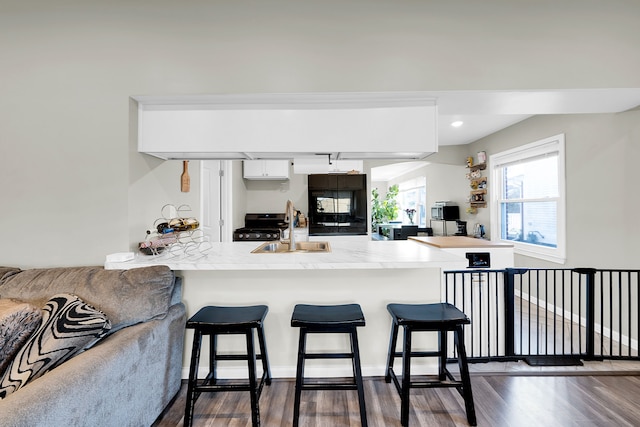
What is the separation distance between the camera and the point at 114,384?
131 centimetres

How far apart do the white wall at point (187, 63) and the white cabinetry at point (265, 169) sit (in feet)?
9.23

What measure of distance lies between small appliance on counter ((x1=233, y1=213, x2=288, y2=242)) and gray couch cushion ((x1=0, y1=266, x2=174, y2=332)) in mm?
2524

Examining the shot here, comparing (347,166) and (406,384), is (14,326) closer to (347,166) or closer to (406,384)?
(406,384)

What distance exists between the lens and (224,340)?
7.05 ft

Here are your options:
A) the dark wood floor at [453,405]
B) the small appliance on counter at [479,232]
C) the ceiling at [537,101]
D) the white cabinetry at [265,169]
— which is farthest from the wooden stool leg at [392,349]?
the small appliance on counter at [479,232]

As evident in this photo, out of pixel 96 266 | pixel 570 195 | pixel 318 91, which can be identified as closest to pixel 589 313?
pixel 570 195

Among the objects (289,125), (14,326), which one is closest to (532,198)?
(289,125)

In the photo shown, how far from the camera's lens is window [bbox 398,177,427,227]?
7426 mm

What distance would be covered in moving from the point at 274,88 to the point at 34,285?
6.10ft

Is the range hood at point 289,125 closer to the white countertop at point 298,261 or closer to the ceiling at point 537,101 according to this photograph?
the ceiling at point 537,101

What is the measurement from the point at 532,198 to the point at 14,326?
5.26m

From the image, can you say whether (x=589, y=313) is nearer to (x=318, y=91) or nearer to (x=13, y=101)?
→ (x=318, y=91)

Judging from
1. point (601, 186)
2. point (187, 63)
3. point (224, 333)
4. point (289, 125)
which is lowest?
point (224, 333)

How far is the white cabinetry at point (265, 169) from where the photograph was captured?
4.80 m
